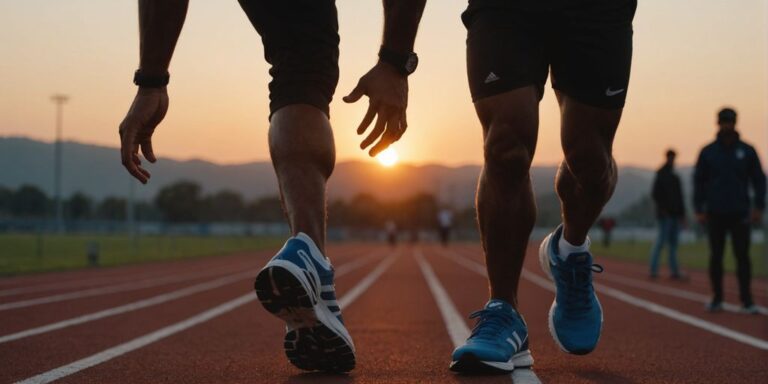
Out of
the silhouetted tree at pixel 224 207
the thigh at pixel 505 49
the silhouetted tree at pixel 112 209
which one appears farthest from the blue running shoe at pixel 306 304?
the silhouetted tree at pixel 112 209

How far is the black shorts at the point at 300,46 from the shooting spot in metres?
2.89

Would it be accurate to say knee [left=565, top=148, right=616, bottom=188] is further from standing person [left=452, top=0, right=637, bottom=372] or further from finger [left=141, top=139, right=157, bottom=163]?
finger [left=141, top=139, right=157, bottom=163]

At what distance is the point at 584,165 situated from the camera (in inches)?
139

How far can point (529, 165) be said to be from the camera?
3.34 metres

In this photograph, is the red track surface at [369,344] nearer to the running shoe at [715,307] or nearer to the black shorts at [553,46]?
the running shoe at [715,307]

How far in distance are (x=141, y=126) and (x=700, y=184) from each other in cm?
677

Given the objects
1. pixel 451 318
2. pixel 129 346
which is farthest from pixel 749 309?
pixel 129 346

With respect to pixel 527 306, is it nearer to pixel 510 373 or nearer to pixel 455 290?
pixel 455 290

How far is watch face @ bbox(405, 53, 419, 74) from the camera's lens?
2965 millimetres

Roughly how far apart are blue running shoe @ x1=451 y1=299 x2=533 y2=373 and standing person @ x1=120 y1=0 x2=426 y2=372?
46 cm

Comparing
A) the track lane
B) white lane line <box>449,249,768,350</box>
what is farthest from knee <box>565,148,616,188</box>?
white lane line <box>449,249,768,350</box>

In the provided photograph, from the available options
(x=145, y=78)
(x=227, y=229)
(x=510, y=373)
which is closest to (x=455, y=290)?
(x=510, y=373)

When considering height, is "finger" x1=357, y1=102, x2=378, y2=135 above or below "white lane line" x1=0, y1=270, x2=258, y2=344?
above

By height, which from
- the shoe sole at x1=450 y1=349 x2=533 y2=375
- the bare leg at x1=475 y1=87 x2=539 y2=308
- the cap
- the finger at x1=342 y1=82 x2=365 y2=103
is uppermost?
the cap
